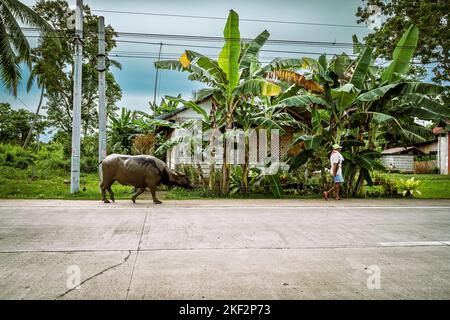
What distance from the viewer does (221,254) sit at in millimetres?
4680

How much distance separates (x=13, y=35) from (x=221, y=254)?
1413cm

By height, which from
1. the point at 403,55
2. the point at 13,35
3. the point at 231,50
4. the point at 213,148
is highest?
the point at 13,35

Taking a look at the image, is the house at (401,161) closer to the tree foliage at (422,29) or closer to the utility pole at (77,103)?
the tree foliage at (422,29)

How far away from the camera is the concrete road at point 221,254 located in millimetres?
3422

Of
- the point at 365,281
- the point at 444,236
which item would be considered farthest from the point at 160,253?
the point at 444,236

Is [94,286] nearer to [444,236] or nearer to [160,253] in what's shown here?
[160,253]

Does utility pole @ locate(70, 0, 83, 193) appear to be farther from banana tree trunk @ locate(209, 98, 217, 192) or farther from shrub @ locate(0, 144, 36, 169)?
shrub @ locate(0, 144, 36, 169)

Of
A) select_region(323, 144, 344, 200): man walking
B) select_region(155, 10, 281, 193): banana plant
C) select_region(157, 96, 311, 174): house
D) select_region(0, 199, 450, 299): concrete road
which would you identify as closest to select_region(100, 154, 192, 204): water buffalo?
select_region(0, 199, 450, 299): concrete road

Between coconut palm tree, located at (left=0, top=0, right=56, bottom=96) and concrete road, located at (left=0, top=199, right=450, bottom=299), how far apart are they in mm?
Result: 8162

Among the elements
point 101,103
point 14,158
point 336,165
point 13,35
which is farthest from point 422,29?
point 14,158

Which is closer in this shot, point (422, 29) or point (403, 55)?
point (403, 55)

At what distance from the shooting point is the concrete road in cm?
342

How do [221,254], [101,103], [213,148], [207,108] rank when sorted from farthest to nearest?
[207,108] → [213,148] → [101,103] → [221,254]

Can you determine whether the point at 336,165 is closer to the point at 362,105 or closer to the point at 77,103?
the point at 362,105
